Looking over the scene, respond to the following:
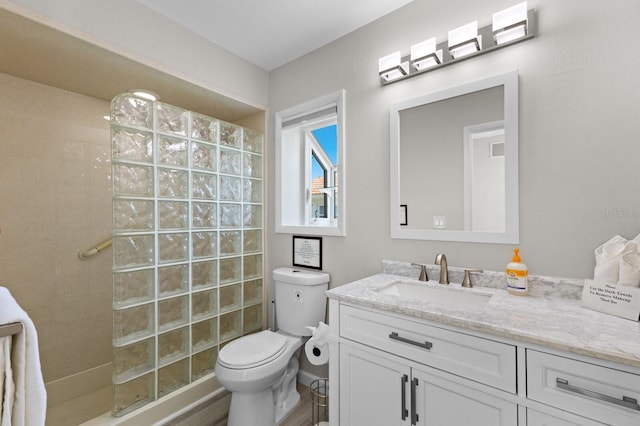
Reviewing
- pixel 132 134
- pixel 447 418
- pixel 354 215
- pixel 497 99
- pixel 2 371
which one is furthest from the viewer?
pixel 354 215

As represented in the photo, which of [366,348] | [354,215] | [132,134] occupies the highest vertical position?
[132,134]

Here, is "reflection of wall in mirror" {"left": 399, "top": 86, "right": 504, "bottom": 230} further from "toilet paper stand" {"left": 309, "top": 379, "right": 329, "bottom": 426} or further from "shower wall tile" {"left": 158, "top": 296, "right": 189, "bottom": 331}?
"shower wall tile" {"left": 158, "top": 296, "right": 189, "bottom": 331}

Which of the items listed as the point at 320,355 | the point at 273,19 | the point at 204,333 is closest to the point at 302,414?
the point at 320,355

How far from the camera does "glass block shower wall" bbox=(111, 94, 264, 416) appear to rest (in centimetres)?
162

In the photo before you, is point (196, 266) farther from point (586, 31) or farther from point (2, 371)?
point (586, 31)

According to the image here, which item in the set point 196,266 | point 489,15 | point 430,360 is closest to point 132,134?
point 196,266

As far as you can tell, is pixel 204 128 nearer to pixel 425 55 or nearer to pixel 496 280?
pixel 425 55

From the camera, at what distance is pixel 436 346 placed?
1.06m

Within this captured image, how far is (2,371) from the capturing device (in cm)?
53

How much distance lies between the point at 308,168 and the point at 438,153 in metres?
1.10

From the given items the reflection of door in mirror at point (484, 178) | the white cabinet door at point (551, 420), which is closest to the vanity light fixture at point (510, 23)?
the reflection of door in mirror at point (484, 178)

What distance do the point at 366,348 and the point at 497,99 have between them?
131 cm

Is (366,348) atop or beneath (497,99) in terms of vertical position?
beneath

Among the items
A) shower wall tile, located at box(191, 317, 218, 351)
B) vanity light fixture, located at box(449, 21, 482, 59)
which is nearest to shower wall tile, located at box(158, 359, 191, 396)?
shower wall tile, located at box(191, 317, 218, 351)
